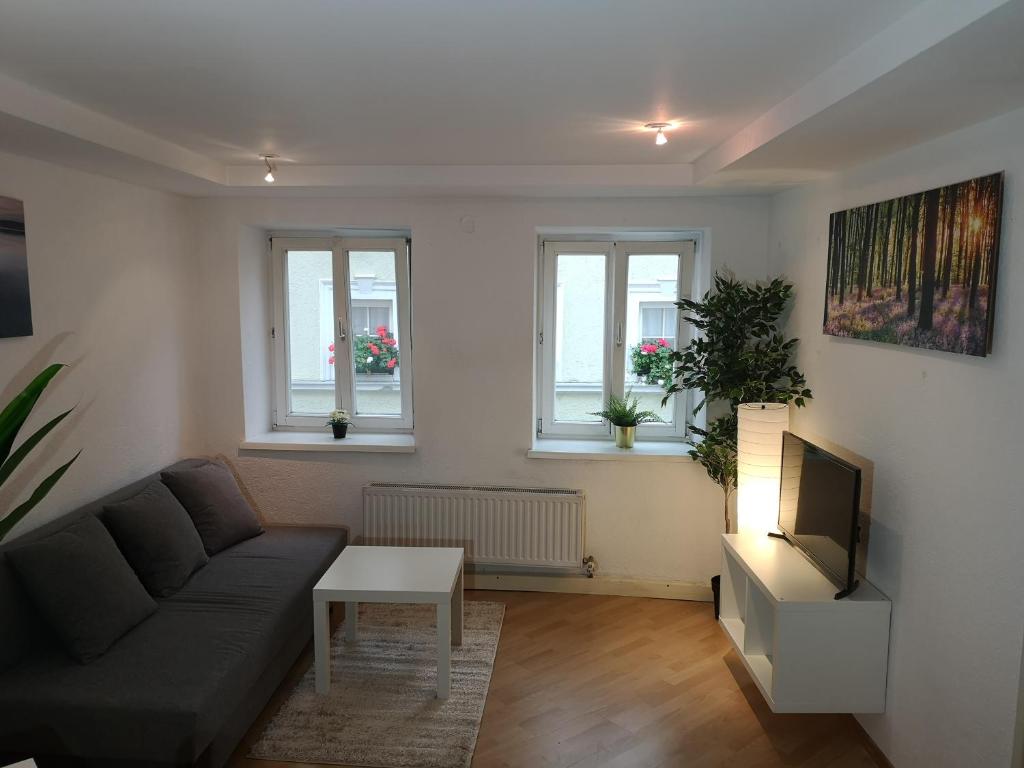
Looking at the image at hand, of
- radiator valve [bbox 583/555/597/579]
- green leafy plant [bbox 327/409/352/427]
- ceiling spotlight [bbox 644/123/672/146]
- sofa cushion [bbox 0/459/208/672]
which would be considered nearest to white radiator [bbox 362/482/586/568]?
radiator valve [bbox 583/555/597/579]

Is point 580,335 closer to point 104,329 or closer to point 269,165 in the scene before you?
point 269,165

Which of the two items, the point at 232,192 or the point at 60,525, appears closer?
the point at 60,525

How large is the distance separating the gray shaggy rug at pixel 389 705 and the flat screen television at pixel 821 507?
A: 1.62 metres

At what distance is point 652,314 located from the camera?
4.43 m

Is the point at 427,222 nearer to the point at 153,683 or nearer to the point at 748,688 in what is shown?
the point at 153,683

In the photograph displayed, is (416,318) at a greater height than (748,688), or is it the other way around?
(416,318)

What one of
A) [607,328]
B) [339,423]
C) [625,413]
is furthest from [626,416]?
[339,423]

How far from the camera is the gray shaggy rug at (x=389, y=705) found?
2779 mm

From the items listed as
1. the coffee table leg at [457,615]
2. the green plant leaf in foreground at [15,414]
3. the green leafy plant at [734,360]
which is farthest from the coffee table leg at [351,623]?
the green leafy plant at [734,360]

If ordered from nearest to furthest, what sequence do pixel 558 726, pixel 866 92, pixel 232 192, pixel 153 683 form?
pixel 866 92 → pixel 153 683 → pixel 558 726 → pixel 232 192

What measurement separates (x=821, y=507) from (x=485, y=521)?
A: 2.05 m

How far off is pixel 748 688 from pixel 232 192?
3.87 metres

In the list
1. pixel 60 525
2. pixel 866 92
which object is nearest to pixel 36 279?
pixel 60 525

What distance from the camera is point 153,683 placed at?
251 centimetres
